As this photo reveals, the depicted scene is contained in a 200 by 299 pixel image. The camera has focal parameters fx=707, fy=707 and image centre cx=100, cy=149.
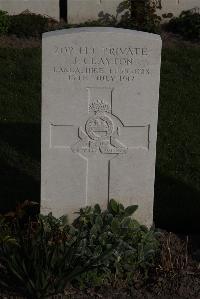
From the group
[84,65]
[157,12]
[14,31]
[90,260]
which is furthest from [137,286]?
[157,12]

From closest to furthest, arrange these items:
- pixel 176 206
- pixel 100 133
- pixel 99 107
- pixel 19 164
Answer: pixel 99 107 → pixel 100 133 → pixel 176 206 → pixel 19 164

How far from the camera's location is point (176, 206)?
6582 millimetres

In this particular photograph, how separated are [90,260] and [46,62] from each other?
59.4 inches

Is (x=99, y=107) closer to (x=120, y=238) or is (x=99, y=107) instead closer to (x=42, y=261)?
(x=120, y=238)

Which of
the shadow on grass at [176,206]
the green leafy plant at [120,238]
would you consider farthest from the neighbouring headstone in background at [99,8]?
the green leafy plant at [120,238]

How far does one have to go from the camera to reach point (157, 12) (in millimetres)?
12516

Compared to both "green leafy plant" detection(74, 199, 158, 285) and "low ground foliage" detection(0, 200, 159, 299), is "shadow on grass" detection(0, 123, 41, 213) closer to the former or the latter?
"low ground foliage" detection(0, 200, 159, 299)

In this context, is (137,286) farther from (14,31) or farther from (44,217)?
(14,31)

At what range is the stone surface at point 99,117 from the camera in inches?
209

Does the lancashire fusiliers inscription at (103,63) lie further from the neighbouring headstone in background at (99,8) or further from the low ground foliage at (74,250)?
the neighbouring headstone in background at (99,8)

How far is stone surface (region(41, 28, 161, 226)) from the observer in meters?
5.30

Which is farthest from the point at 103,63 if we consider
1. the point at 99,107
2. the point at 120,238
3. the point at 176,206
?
the point at 176,206

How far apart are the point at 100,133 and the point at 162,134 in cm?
285

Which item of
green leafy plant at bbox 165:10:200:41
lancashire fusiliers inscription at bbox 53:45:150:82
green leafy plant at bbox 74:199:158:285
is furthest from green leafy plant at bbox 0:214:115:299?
green leafy plant at bbox 165:10:200:41
